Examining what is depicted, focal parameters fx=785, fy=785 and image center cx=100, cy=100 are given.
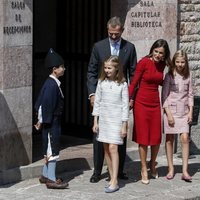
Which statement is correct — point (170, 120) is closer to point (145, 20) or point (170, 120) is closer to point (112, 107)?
point (112, 107)

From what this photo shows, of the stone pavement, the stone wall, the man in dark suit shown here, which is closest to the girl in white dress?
the stone pavement

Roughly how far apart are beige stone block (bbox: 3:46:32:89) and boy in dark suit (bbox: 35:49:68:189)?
1.54 ft

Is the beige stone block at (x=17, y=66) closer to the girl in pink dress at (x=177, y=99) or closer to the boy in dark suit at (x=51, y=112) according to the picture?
the boy in dark suit at (x=51, y=112)

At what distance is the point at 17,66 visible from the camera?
9.77m

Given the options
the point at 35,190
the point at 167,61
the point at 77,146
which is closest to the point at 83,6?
the point at 77,146

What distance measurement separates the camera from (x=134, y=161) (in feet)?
37.3

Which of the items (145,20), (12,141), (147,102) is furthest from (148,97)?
(145,20)

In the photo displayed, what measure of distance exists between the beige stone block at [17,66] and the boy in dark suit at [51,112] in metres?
0.47

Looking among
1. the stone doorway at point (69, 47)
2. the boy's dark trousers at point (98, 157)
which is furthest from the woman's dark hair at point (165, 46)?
the stone doorway at point (69, 47)

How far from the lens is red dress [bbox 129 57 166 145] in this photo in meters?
9.73

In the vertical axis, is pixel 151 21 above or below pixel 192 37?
above

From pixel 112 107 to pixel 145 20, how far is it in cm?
253

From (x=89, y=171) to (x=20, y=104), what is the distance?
1460 millimetres

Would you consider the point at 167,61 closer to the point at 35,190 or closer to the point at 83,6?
the point at 35,190
